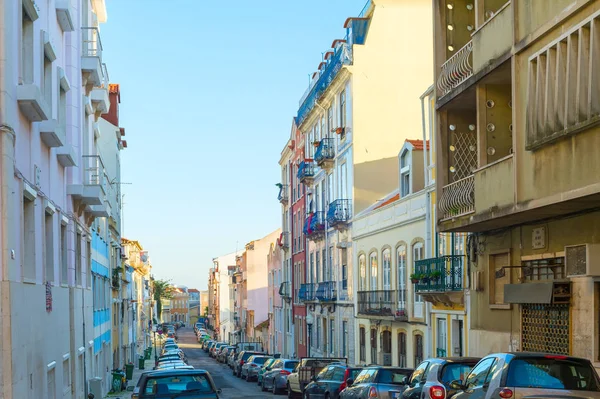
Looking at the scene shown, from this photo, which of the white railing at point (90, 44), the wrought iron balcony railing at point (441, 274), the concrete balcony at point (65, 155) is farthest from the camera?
the wrought iron balcony railing at point (441, 274)

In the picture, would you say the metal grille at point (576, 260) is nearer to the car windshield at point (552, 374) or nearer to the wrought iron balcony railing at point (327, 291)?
the car windshield at point (552, 374)

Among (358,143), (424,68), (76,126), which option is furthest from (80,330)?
(424,68)

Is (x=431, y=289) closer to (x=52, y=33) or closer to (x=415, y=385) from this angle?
(x=415, y=385)

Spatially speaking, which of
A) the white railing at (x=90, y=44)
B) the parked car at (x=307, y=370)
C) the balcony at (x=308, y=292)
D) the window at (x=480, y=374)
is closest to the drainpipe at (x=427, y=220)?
the parked car at (x=307, y=370)

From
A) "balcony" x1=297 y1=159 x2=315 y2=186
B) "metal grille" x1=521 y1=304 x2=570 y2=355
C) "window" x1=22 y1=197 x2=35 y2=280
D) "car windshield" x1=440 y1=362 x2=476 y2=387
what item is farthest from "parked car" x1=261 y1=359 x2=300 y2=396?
"window" x1=22 y1=197 x2=35 y2=280

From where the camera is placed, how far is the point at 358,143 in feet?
130

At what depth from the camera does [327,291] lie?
147ft

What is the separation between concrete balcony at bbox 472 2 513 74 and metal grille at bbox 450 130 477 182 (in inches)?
122

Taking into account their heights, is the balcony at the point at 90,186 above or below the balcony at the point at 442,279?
above

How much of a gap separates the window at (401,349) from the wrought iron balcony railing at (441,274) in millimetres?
A: 5055

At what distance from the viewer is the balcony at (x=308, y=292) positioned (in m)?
48.7

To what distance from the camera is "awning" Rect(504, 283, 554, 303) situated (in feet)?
56.5

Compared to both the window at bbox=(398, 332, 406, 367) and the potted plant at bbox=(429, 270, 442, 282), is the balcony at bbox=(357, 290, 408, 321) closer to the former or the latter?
the window at bbox=(398, 332, 406, 367)

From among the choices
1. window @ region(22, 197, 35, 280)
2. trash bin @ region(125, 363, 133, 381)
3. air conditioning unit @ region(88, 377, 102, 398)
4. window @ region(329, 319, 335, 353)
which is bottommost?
trash bin @ region(125, 363, 133, 381)
